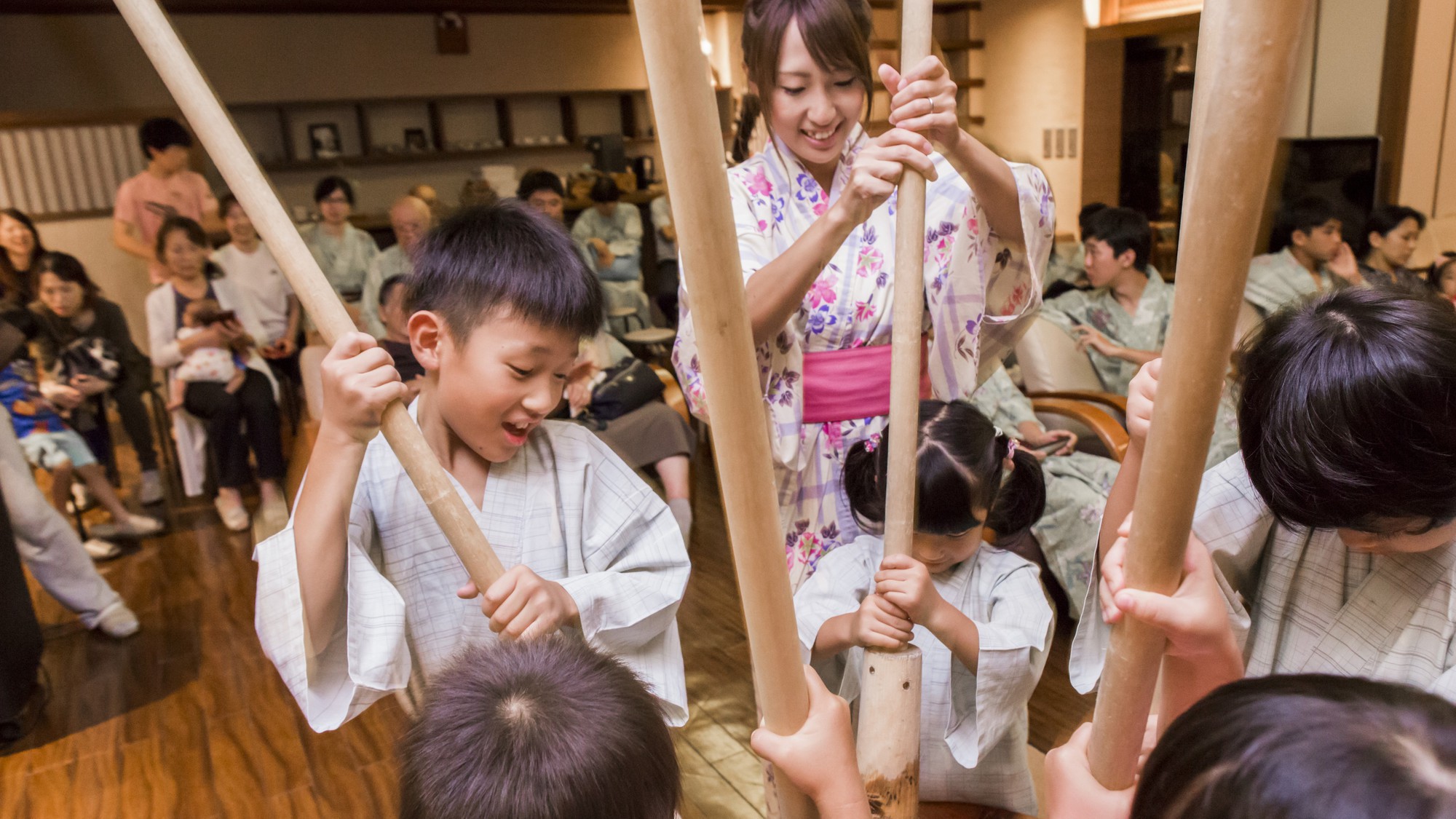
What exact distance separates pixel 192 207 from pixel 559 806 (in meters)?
5.13

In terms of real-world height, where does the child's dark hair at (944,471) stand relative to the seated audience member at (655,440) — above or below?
above

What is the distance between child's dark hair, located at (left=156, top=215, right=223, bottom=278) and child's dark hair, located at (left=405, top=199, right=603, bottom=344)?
359cm

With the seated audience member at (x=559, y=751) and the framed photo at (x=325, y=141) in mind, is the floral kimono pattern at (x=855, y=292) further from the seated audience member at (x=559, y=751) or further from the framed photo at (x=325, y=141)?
the framed photo at (x=325, y=141)

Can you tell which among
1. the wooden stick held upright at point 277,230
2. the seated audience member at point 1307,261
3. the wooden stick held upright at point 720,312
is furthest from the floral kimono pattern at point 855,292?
the seated audience member at point 1307,261

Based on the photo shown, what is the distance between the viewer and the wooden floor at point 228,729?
2.16 metres

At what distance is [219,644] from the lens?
2961mm

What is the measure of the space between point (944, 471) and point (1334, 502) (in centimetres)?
52

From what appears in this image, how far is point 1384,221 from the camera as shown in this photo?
156 inches

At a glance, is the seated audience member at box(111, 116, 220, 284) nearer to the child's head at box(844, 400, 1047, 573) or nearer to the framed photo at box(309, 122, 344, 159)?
the framed photo at box(309, 122, 344, 159)

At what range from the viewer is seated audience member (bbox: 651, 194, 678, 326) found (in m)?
6.14

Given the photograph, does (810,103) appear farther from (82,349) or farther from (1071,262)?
(1071,262)

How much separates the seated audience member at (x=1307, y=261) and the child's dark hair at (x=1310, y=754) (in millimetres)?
3731

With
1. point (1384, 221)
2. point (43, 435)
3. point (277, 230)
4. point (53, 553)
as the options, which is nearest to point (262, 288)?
point (43, 435)

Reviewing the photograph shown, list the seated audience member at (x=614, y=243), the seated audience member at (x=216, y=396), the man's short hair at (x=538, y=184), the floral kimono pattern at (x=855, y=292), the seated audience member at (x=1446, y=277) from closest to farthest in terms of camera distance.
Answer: the floral kimono pattern at (x=855, y=292), the seated audience member at (x=1446, y=277), the seated audience member at (x=216, y=396), the man's short hair at (x=538, y=184), the seated audience member at (x=614, y=243)
